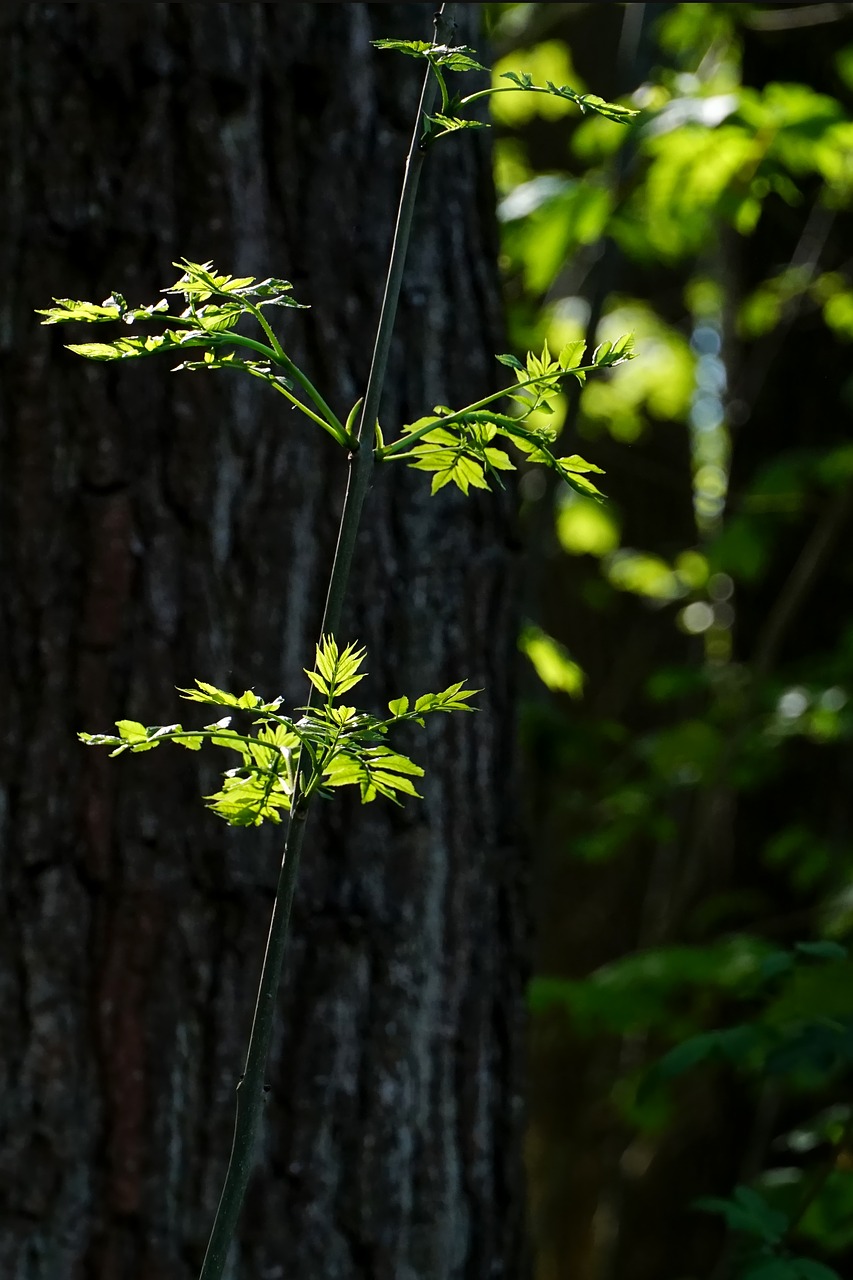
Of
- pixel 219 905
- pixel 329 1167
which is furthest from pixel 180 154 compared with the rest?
pixel 329 1167

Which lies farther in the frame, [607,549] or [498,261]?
[607,549]

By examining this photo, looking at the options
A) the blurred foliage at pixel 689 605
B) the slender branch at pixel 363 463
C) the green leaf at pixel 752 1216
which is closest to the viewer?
the slender branch at pixel 363 463

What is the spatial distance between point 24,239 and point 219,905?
68cm

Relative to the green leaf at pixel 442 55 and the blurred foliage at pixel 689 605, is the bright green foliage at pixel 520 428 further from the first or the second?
the blurred foliage at pixel 689 605

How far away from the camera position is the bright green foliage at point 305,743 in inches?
19.8

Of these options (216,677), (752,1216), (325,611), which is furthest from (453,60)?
(752,1216)

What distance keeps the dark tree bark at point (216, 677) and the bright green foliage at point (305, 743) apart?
2.35ft

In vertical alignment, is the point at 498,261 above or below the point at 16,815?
above

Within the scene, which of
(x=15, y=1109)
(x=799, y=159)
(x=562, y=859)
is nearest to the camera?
(x=15, y=1109)

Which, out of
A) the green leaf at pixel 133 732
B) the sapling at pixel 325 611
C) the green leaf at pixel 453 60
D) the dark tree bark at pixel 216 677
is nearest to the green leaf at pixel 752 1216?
the dark tree bark at pixel 216 677

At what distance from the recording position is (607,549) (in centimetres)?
452

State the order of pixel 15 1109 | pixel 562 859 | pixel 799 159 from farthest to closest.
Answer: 1. pixel 562 859
2. pixel 799 159
3. pixel 15 1109

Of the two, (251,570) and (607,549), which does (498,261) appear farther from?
(607,549)

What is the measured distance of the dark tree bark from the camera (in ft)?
3.98
